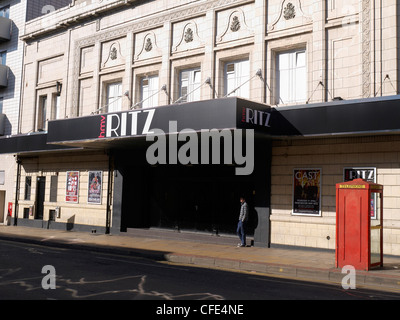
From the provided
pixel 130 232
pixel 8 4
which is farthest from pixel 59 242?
pixel 8 4

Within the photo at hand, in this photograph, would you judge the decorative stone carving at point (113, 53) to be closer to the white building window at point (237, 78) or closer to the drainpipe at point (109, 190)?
the drainpipe at point (109, 190)

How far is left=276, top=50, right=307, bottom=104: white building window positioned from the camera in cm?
1584

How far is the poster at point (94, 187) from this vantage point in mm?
21688

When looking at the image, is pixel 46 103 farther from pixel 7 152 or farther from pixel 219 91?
pixel 219 91

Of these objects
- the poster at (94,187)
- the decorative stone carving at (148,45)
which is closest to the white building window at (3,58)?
the poster at (94,187)

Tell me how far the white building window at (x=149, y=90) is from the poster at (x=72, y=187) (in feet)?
18.1

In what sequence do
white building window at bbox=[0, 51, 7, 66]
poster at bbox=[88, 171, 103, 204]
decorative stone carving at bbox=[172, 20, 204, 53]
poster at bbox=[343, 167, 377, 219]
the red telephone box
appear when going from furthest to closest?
white building window at bbox=[0, 51, 7, 66] < poster at bbox=[88, 171, 103, 204] < decorative stone carving at bbox=[172, 20, 204, 53] < poster at bbox=[343, 167, 377, 219] < the red telephone box

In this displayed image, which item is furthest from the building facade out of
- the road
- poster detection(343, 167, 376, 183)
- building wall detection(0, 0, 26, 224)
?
the road

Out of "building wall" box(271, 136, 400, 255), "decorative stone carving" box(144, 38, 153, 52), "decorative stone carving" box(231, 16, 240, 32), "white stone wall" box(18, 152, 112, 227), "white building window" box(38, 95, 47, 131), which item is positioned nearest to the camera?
"building wall" box(271, 136, 400, 255)

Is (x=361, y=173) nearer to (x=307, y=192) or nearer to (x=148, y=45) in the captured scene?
(x=307, y=192)

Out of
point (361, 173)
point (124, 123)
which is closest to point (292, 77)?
point (361, 173)

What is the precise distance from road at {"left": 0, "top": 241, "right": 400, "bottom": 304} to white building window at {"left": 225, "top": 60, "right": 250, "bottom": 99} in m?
7.56

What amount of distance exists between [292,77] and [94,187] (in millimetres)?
11169

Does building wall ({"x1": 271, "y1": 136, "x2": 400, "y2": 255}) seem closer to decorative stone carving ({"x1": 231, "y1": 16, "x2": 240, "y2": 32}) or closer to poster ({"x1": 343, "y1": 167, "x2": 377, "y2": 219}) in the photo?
poster ({"x1": 343, "y1": 167, "x2": 377, "y2": 219})
